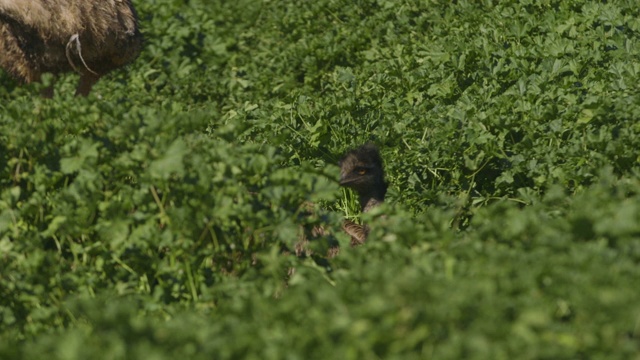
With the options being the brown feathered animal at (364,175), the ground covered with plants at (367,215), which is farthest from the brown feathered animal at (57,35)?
the brown feathered animal at (364,175)

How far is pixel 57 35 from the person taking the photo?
8.95 metres

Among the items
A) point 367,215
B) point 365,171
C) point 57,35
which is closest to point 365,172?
point 365,171

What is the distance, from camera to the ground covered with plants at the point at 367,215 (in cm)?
425

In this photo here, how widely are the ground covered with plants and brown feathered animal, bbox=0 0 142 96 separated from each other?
1.35m

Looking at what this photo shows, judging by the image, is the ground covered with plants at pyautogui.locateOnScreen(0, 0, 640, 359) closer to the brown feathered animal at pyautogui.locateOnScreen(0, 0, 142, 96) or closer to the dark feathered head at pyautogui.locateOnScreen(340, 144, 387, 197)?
the dark feathered head at pyautogui.locateOnScreen(340, 144, 387, 197)

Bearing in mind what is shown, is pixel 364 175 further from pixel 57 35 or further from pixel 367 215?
pixel 367 215

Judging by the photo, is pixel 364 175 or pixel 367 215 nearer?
pixel 367 215

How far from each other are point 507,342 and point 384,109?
17.2ft

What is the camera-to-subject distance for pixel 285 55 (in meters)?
12.1

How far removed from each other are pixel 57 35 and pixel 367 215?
14.1 ft

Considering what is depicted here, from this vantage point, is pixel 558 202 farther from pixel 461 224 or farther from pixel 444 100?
pixel 444 100

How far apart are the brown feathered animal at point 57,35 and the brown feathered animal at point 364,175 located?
2.25 m

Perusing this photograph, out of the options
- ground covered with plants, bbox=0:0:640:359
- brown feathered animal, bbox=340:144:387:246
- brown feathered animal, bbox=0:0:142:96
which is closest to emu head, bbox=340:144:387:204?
brown feathered animal, bbox=340:144:387:246

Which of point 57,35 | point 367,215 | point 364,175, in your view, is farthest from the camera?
point 57,35
